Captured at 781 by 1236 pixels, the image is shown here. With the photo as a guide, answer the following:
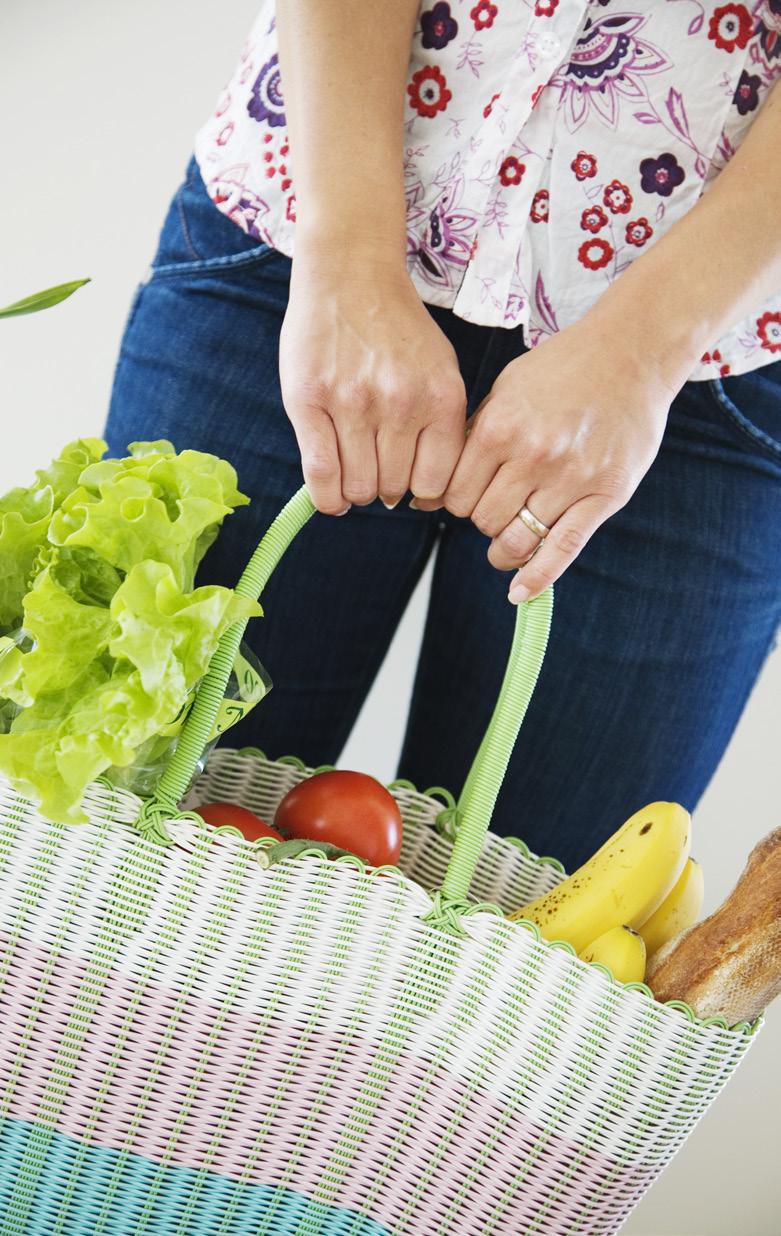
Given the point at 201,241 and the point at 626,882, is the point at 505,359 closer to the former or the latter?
the point at 201,241

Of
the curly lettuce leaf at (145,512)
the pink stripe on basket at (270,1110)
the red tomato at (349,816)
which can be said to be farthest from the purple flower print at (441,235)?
the pink stripe on basket at (270,1110)

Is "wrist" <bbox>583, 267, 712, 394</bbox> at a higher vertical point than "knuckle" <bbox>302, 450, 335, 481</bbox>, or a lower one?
higher

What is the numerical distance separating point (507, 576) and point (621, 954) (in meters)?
0.27

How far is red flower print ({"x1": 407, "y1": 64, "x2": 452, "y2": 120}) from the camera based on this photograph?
68 cm

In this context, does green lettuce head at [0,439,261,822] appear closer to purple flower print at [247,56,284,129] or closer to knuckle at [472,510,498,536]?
knuckle at [472,510,498,536]

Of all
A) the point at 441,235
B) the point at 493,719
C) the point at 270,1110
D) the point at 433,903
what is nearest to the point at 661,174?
the point at 441,235

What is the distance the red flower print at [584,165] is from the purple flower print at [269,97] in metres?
0.19

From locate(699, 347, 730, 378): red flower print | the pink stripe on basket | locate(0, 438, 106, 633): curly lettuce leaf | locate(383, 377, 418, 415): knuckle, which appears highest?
locate(699, 347, 730, 378): red flower print

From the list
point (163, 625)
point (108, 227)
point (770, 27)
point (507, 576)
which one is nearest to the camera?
point (163, 625)

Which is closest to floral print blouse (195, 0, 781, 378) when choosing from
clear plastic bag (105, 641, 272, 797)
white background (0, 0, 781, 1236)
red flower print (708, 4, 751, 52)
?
red flower print (708, 4, 751, 52)

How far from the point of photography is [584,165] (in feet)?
2.20

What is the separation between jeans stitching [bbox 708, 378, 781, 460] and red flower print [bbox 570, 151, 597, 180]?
152 millimetres

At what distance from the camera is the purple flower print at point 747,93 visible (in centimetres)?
66

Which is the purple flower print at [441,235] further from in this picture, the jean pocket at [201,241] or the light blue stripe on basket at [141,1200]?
the light blue stripe on basket at [141,1200]
